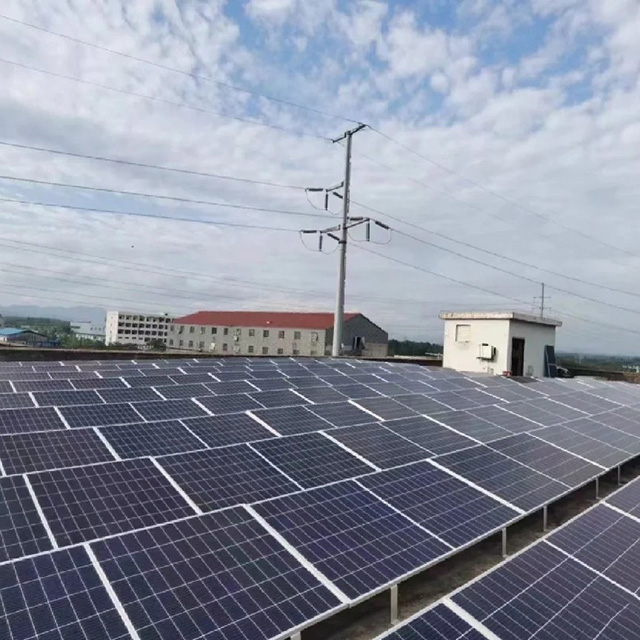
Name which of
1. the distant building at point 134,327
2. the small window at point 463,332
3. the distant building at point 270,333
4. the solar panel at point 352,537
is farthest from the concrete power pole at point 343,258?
the distant building at point 134,327

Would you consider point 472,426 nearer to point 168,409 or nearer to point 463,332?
point 168,409

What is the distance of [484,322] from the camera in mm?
30891

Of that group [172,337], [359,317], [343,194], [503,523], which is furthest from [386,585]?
[172,337]

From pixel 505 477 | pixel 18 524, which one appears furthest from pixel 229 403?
pixel 18 524

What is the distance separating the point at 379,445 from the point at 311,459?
189 cm

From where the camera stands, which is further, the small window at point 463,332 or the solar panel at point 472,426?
the small window at point 463,332

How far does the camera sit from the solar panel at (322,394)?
1334 centimetres

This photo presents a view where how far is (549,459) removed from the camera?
36.7 feet

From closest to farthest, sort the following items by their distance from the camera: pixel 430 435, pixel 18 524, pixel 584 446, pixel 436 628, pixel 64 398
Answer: pixel 436 628 < pixel 18 524 < pixel 64 398 < pixel 430 435 < pixel 584 446

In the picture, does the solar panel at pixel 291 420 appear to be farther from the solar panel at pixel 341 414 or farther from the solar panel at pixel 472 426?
the solar panel at pixel 472 426

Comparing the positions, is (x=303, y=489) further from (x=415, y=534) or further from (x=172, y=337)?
(x=172, y=337)

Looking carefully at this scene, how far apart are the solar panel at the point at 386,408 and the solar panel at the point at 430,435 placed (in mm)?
350

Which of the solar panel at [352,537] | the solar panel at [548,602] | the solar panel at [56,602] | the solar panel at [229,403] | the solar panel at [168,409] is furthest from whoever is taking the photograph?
the solar panel at [229,403]

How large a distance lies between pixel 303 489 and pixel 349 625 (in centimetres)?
193
